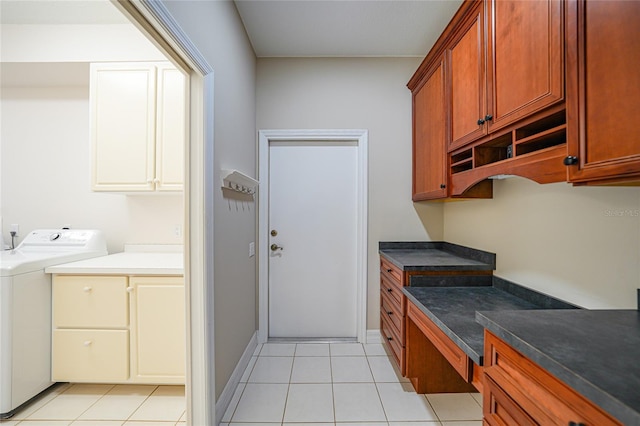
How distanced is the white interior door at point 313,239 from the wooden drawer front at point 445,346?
3.56ft

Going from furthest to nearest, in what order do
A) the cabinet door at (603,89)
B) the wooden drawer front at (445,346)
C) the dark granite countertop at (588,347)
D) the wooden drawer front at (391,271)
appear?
the wooden drawer front at (391,271)
the wooden drawer front at (445,346)
the cabinet door at (603,89)
the dark granite countertop at (588,347)

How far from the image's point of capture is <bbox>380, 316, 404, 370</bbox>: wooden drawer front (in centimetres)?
186

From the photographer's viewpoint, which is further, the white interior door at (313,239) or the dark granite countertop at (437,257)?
the white interior door at (313,239)

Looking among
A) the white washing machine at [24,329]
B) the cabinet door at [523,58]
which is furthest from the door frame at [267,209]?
the white washing machine at [24,329]

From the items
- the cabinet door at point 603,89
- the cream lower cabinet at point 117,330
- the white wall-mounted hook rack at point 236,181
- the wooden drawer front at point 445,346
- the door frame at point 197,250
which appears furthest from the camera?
the cream lower cabinet at point 117,330

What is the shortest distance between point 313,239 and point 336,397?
1.31 meters

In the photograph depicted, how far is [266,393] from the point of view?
72.8 inches

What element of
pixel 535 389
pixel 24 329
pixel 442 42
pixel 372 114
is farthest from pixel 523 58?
pixel 24 329

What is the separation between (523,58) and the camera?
1.16 metres

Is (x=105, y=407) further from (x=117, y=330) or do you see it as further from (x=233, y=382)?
(x=233, y=382)

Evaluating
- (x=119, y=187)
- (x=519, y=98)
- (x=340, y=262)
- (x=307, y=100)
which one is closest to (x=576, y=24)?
(x=519, y=98)

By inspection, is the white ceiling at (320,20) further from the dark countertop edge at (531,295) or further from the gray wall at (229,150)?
the dark countertop edge at (531,295)

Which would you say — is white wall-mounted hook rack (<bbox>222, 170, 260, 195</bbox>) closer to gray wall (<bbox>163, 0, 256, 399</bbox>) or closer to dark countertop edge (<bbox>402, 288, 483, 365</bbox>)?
gray wall (<bbox>163, 0, 256, 399</bbox>)

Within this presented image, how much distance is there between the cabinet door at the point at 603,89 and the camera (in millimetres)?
756
